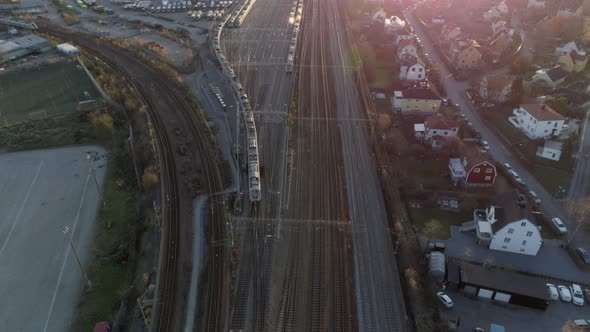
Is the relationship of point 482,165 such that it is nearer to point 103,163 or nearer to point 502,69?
point 502,69

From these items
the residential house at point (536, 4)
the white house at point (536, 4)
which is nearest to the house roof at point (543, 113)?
the residential house at point (536, 4)

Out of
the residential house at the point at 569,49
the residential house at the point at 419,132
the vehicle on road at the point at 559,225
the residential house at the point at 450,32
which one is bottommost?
the vehicle on road at the point at 559,225

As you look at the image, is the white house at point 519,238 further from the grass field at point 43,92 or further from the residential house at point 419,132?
the grass field at point 43,92

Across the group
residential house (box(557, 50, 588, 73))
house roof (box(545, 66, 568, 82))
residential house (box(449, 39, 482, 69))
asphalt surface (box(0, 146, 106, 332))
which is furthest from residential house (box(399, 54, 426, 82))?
asphalt surface (box(0, 146, 106, 332))

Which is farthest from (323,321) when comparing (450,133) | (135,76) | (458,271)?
(135,76)

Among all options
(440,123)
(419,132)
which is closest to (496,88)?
(440,123)
